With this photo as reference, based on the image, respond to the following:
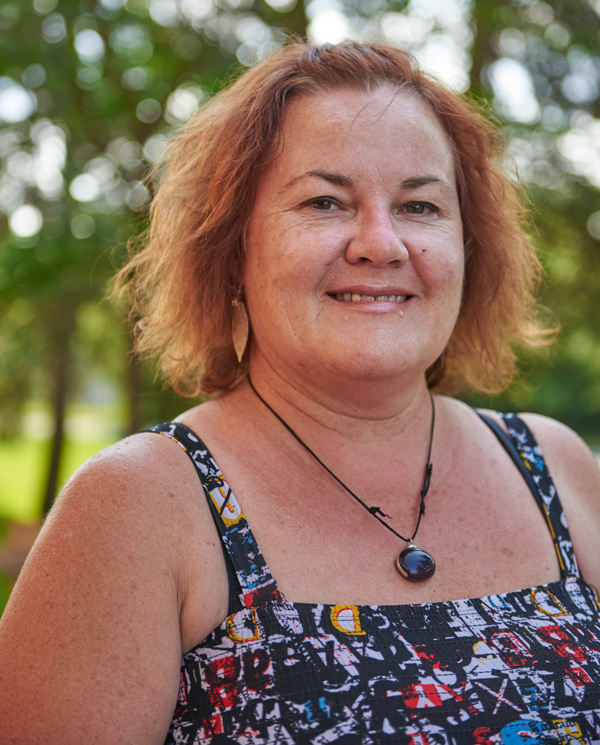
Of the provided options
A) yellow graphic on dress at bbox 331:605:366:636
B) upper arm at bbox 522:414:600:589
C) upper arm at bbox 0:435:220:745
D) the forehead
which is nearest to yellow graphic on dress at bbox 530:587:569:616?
upper arm at bbox 522:414:600:589

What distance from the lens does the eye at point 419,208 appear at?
6.05 feet

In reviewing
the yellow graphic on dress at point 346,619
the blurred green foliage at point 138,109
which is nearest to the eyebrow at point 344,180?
the yellow graphic on dress at point 346,619

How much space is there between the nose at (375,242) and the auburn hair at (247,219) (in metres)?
0.34

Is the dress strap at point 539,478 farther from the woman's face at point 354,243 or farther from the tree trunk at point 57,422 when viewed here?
the tree trunk at point 57,422

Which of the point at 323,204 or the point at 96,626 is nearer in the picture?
the point at 96,626

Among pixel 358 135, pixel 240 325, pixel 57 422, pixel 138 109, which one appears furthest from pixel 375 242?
pixel 57 422

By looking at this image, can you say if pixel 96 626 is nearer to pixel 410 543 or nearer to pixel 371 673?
pixel 371 673

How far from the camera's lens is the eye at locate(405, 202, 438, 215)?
6.05 ft

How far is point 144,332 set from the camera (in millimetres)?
2406

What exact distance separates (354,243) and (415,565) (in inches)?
32.2

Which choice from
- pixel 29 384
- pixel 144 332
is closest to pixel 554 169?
pixel 144 332

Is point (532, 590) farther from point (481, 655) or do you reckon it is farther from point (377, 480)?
point (377, 480)

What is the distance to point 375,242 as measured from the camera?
173 centimetres

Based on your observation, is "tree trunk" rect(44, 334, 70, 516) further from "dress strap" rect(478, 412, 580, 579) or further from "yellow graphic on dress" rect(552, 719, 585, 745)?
"yellow graphic on dress" rect(552, 719, 585, 745)
